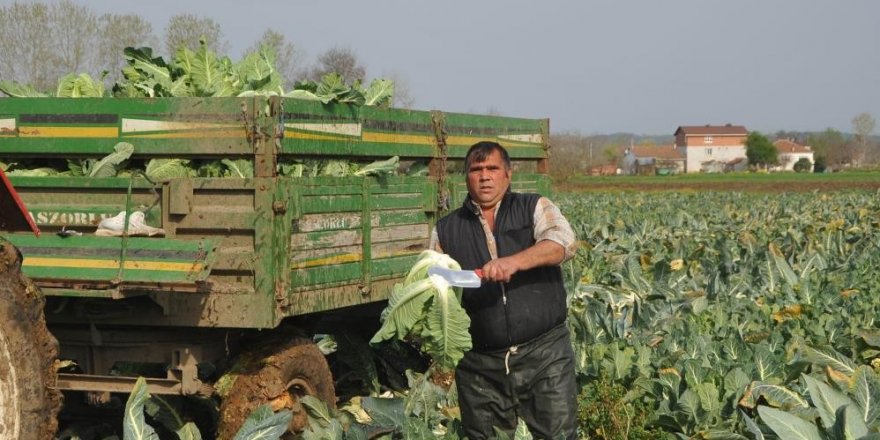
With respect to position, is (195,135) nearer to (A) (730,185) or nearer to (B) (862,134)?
(A) (730,185)

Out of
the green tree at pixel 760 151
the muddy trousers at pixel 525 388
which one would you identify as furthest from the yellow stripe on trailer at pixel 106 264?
the green tree at pixel 760 151

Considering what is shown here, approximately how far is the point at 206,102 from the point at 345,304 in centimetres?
140

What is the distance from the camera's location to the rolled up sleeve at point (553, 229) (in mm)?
4848

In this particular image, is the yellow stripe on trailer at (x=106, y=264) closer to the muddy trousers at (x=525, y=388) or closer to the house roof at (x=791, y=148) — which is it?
the muddy trousers at (x=525, y=388)

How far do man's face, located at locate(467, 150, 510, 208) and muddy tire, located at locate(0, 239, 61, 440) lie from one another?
199 cm

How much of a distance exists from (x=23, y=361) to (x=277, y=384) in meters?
1.51

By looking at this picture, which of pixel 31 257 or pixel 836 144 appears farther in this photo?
pixel 836 144

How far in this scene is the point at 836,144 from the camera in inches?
6156

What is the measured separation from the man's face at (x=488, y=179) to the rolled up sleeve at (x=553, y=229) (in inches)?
7.4

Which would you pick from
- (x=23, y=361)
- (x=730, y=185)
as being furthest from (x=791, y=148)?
(x=23, y=361)

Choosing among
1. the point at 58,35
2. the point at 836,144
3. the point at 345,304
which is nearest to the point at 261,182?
the point at 345,304

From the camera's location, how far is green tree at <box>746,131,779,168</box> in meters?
136

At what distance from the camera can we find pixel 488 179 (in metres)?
4.92

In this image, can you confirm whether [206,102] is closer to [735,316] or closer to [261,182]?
[261,182]
